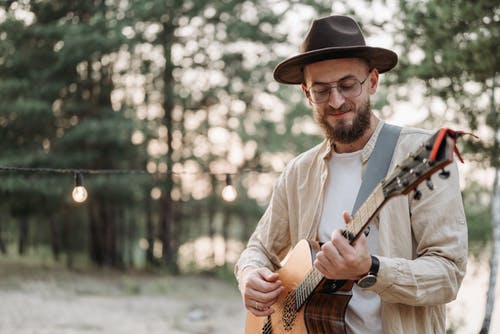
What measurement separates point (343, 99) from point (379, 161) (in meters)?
0.30

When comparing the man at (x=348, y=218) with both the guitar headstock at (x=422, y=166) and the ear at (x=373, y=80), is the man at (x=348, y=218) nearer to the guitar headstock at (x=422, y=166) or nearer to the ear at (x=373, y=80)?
the ear at (x=373, y=80)

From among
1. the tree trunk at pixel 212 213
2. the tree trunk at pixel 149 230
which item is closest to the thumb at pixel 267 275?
the tree trunk at pixel 212 213

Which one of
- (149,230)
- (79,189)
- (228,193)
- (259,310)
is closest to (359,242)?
(259,310)

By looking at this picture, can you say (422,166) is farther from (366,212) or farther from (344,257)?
(344,257)

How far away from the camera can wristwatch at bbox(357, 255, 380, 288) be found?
5.99ft

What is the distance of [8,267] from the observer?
14.9m

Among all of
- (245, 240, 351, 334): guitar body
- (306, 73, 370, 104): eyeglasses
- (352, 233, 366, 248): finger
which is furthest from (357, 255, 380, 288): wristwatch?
(306, 73, 370, 104): eyeglasses

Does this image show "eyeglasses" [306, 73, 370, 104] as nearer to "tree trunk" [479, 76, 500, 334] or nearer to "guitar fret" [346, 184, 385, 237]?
"guitar fret" [346, 184, 385, 237]

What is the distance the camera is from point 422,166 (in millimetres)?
1552

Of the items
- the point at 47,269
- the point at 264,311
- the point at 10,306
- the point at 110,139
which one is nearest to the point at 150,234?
the point at 47,269

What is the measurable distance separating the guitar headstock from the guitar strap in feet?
1.44

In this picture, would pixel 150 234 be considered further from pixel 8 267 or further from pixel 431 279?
pixel 431 279

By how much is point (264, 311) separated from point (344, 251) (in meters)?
0.91

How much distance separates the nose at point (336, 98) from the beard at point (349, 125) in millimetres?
22
